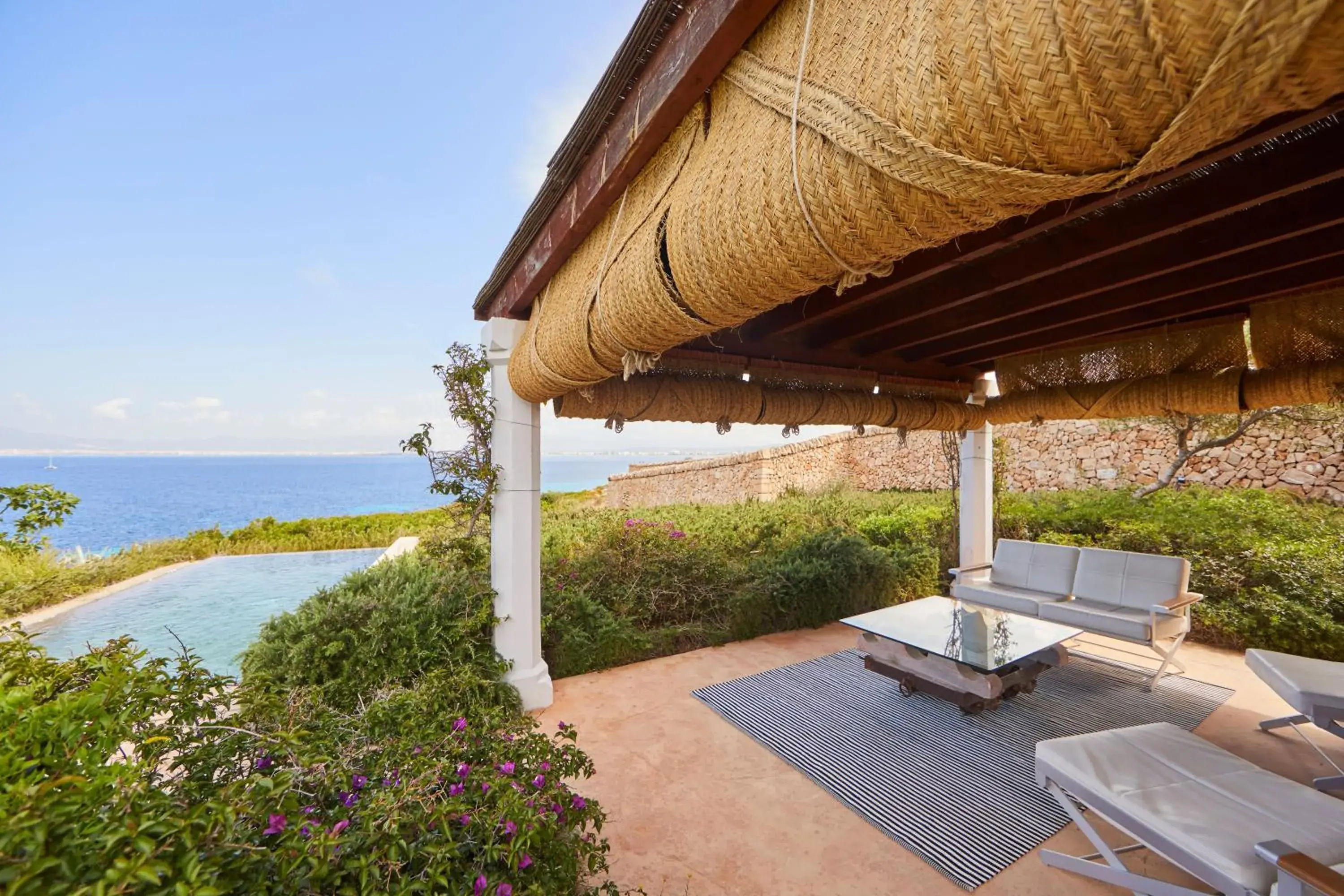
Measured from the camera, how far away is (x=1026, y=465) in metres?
8.80

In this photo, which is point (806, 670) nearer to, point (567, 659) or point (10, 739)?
point (567, 659)

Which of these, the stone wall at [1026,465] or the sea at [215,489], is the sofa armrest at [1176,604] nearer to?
the stone wall at [1026,465]

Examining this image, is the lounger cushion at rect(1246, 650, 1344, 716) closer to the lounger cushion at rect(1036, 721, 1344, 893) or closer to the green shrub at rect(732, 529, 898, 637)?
the lounger cushion at rect(1036, 721, 1344, 893)

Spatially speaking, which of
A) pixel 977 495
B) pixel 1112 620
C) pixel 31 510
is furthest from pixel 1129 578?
pixel 31 510

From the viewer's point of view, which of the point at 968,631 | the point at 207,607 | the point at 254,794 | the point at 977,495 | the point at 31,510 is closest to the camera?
the point at 254,794

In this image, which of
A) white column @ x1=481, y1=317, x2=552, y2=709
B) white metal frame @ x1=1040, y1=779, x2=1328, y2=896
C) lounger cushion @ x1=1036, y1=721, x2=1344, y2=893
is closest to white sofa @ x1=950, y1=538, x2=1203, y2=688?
lounger cushion @ x1=1036, y1=721, x2=1344, y2=893

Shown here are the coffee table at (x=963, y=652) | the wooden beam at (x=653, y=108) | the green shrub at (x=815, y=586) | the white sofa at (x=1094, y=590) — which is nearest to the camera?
the wooden beam at (x=653, y=108)

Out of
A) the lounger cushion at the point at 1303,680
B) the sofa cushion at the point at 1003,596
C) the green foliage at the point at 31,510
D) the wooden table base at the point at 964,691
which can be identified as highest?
the green foliage at the point at 31,510

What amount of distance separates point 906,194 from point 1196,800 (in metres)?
2.33

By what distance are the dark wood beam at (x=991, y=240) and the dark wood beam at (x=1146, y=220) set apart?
9 cm

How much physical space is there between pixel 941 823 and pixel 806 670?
1642 millimetres

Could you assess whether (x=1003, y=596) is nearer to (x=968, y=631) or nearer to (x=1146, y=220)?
(x=968, y=631)

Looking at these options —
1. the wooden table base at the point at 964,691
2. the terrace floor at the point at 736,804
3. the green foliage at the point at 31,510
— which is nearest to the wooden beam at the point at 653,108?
the green foliage at the point at 31,510

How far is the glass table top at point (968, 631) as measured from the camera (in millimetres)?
3084
